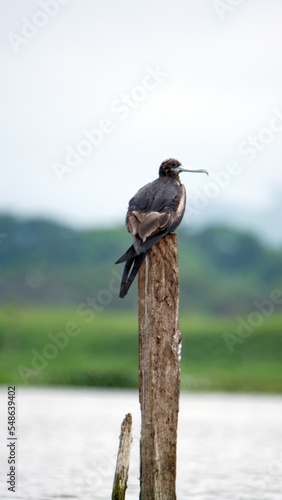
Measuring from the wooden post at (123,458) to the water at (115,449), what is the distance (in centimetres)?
266

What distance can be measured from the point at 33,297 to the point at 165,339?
15183 centimetres

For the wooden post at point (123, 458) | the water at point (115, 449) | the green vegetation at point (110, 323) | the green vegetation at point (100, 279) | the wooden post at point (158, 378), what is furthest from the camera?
the green vegetation at point (100, 279)

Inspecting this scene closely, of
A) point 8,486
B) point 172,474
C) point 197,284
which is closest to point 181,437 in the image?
point 8,486

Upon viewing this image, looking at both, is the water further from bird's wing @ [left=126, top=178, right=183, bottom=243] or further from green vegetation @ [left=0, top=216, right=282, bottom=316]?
green vegetation @ [left=0, top=216, right=282, bottom=316]

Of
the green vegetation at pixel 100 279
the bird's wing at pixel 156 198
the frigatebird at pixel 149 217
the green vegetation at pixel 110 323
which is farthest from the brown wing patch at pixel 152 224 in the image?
the green vegetation at pixel 100 279

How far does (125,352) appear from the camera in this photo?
297ft

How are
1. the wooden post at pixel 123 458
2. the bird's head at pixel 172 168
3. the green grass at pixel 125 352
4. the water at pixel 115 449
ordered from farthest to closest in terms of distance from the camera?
the green grass at pixel 125 352, the water at pixel 115 449, the bird's head at pixel 172 168, the wooden post at pixel 123 458

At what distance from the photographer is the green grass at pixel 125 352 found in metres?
68.7

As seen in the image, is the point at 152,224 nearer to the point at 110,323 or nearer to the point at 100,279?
the point at 110,323

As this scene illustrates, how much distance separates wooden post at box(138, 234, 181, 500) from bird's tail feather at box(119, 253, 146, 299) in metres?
0.17

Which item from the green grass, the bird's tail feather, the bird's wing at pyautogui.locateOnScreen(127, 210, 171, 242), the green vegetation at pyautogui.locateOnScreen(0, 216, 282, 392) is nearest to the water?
the bird's tail feather

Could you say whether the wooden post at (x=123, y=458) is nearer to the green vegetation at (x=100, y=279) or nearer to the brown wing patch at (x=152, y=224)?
the brown wing patch at (x=152, y=224)

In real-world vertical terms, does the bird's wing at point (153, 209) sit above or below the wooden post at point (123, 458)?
above

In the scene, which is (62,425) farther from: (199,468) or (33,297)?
(33,297)
